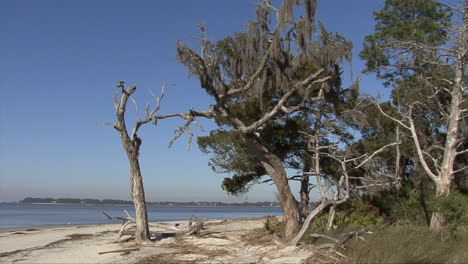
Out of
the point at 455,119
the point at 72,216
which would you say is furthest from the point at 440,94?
the point at 72,216

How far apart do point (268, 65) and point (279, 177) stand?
416cm

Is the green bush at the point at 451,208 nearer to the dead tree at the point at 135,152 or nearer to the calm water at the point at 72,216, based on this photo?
the dead tree at the point at 135,152

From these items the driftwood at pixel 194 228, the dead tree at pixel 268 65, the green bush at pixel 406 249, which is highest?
the dead tree at pixel 268 65

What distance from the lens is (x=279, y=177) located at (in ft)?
54.3

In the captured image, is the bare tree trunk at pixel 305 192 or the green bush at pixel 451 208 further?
the bare tree trunk at pixel 305 192

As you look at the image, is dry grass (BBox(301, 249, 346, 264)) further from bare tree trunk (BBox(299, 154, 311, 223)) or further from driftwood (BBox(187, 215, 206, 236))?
bare tree trunk (BBox(299, 154, 311, 223))

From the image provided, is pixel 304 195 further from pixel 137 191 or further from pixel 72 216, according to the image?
pixel 72 216

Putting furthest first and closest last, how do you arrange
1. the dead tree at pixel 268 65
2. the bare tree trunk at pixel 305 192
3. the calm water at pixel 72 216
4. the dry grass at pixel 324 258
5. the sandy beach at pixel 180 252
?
1. the calm water at pixel 72 216
2. the bare tree trunk at pixel 305 192
3. the dead tree at pixel 268 65
4. the sandy beach at pixel 180 252
5. the dry grass at pixel 324 258

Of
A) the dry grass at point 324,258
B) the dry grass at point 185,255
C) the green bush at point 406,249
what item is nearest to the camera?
the green bush at point 406,249

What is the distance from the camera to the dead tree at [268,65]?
15273 millimetres

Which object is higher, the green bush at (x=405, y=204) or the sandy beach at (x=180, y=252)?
the green bush at (x=405, y=204)

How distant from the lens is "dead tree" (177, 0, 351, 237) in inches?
601

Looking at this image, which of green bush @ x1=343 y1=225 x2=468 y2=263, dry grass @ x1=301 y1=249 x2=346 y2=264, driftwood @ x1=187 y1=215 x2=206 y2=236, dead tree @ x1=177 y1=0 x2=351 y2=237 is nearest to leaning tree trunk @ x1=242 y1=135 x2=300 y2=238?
dead tree @ x1=177 y1=0 x2=351 y2=237

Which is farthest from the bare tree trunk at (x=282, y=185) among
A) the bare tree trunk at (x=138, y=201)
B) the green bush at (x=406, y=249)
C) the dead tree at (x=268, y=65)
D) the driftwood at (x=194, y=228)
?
the bare tree trunk at (x=138, y=201)
